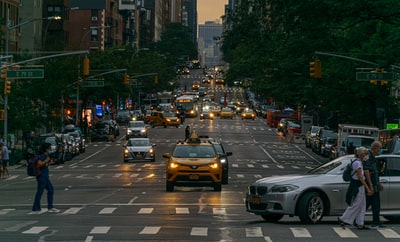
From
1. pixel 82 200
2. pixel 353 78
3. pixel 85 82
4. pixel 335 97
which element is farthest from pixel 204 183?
pixel 85 82

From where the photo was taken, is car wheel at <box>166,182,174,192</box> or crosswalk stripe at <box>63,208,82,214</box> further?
car wheel at <box>166,182,174,192</box>

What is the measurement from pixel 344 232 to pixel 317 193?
1755mm

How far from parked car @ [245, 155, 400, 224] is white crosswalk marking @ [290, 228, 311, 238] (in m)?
1.04

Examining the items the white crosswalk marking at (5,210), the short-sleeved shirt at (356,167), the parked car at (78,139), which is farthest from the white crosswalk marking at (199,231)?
the parked car at (78,139)

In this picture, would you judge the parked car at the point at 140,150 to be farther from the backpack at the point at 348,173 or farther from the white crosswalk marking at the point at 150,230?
the backpack at the point at 348,173

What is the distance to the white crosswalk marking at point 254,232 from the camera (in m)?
19.7

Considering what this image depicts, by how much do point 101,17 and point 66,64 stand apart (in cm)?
7503

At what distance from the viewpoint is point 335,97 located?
2953 inches

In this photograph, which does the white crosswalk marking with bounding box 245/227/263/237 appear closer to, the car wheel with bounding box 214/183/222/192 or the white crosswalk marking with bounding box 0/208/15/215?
the white crosswalk marking with bounding box 0/208/15/215

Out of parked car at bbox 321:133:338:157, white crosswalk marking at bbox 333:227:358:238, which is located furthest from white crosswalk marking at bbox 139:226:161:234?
parked car at bbox 321:133:338:157

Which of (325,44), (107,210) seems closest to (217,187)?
(107,210)

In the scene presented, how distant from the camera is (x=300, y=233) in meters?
19.9

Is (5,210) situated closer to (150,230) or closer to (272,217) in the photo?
(150,230)

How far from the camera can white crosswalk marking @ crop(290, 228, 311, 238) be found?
63.7 feet
